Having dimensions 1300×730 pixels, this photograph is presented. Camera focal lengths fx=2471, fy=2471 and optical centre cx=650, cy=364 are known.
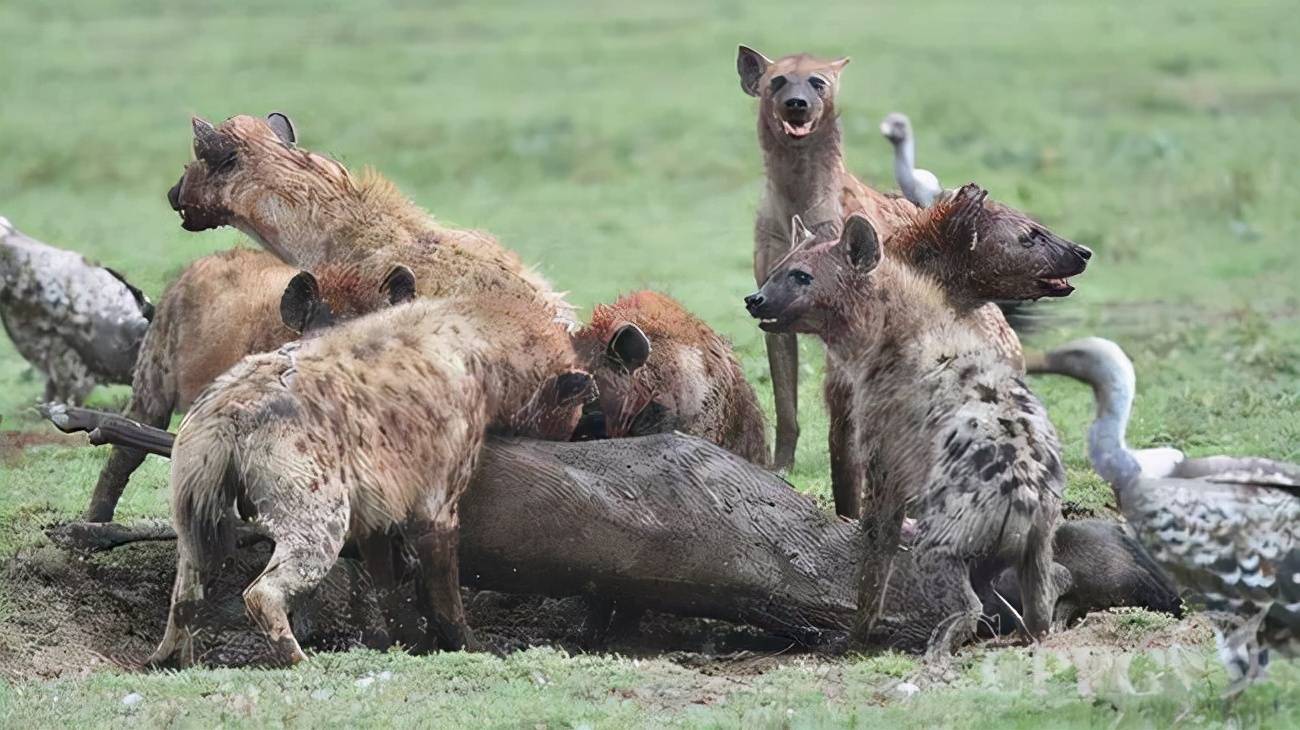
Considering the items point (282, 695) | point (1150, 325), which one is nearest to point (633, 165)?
point (1150, 325)

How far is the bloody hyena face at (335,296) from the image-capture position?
7.70 metres

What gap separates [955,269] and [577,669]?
1.84 metres

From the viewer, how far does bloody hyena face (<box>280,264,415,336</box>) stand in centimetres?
770

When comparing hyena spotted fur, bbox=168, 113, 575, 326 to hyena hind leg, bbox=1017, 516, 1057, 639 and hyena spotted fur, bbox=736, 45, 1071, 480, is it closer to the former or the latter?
hyena spotted fur, bbox=736, 45, 1071, 480

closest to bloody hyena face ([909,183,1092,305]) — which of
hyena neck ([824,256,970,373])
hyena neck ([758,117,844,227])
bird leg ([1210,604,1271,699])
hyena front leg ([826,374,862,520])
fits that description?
hyena neck ([824,256,970,373])

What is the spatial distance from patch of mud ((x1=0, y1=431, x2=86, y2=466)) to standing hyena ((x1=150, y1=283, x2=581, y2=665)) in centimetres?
319

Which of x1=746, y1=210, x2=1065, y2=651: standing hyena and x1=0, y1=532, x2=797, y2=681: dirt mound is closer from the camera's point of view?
x1=746, y1=210, x2=1065, y2=651: standing hyena

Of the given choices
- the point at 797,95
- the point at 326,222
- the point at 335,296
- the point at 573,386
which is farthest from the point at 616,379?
the point at 797,95

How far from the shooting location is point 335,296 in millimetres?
7984

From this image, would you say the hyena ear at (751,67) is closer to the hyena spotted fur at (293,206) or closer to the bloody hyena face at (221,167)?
the hyena spotted fur at (293,206)

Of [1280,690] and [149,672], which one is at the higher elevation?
[1280,690]

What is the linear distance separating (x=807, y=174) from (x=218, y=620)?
3.43 meters

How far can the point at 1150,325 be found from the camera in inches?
516

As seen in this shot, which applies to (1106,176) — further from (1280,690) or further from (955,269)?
(1280,690)
